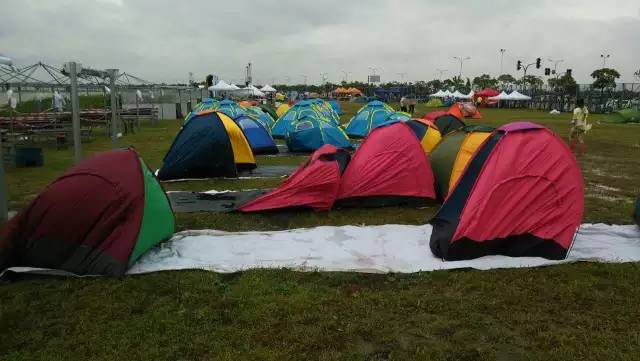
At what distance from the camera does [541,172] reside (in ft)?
20.1

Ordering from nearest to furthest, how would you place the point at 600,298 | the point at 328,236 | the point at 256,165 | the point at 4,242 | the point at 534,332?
the point at 534,332, the point at 600,298, the point at 4,242, the point at 328,236, the point at 256,165

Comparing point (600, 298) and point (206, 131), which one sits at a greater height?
point (206, 131)

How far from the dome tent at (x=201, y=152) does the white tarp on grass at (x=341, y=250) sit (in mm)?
4515

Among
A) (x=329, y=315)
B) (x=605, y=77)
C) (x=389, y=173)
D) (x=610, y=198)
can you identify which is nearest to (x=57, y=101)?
(x=389, y=173)

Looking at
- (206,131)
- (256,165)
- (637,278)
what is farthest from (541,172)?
(256,165)

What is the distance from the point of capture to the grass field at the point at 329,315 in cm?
407

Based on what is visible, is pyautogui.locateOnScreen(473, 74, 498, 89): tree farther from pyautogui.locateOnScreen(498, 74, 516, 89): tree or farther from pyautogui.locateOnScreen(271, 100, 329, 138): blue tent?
pyautogui.locateOnScreen(271, 100, 329, 138): blue tent

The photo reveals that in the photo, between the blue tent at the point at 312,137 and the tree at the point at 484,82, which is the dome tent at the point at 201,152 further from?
the tree at the point at 484,82

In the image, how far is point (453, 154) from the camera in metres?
9.00

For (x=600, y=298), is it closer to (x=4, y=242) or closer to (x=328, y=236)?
(x=328, y=236)

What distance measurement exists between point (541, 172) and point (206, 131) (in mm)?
7394

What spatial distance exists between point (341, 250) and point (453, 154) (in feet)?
11.7

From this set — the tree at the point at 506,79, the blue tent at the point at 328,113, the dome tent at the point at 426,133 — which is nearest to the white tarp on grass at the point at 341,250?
the dome tent at the point at 426,133

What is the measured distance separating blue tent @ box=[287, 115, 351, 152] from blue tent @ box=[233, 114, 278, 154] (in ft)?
2.32
